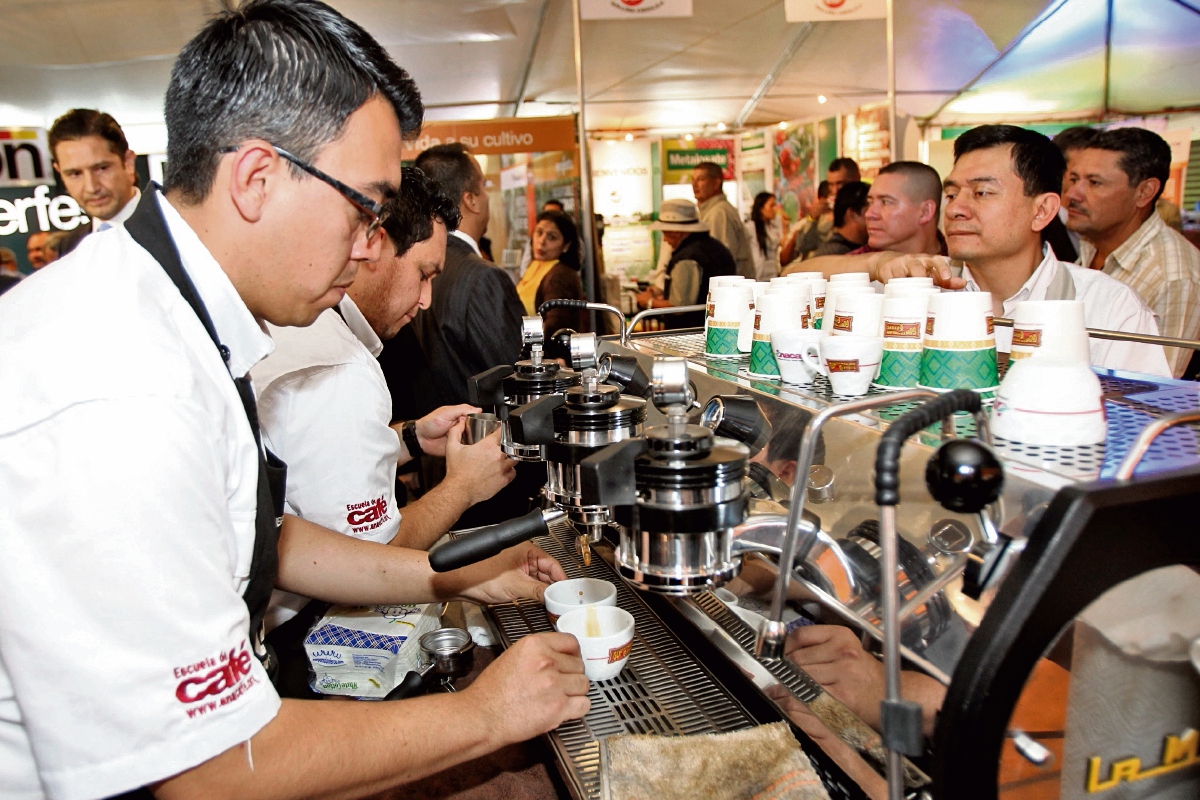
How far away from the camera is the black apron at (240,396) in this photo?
0.99 m

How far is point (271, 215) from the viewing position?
1003mm

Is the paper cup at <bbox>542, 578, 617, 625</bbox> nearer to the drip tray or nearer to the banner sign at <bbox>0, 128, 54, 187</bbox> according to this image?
the drip tray

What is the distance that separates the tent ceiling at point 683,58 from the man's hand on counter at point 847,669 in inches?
197

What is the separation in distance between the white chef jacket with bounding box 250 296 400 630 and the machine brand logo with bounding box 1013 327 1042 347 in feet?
3.89

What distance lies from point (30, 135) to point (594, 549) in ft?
13.9

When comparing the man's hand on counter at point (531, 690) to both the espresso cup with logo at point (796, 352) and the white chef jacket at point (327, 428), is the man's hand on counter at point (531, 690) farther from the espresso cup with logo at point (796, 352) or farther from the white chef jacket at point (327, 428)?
the white chef jacket at point (327, 428)

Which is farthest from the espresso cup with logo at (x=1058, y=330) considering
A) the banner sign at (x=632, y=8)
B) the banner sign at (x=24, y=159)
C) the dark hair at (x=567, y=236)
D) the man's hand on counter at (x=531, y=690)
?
the banner sign at (x=24, y=159)

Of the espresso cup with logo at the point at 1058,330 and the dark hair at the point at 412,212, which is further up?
the dark hair at the point at 412,212

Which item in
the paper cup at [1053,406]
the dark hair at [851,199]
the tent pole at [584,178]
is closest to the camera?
the paper cup at [1053,406]

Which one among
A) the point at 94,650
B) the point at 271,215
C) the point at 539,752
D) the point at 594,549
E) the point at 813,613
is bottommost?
the point at 539,752

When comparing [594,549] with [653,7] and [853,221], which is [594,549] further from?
[653,7]

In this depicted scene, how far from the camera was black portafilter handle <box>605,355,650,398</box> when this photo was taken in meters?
1.48

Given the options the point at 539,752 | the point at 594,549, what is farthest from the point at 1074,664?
the point at 594,549

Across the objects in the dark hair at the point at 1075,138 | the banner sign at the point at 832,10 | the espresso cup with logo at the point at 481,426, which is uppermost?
the banner sign at the point at 832,10
